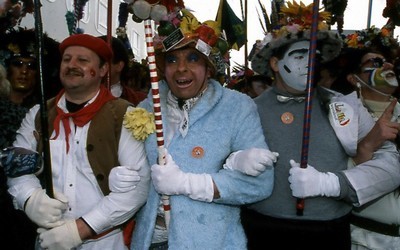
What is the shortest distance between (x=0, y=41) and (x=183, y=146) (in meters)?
2.13

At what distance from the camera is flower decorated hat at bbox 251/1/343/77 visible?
2.81 meters

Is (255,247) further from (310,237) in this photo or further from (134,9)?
(134,9)

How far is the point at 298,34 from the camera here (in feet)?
9.18

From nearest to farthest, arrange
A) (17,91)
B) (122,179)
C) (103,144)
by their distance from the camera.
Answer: (122,179), (103,144), (17,91)

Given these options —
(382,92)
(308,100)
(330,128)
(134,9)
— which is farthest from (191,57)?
(382,92)

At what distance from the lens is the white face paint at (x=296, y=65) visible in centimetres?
278

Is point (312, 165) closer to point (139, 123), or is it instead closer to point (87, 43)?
point (139, 123)

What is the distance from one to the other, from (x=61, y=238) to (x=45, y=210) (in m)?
0.16

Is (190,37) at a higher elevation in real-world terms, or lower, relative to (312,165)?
higher

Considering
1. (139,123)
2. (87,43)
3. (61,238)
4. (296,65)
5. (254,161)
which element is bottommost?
(61,238)

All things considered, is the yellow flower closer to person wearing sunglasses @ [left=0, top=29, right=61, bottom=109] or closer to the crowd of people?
the crowd of people

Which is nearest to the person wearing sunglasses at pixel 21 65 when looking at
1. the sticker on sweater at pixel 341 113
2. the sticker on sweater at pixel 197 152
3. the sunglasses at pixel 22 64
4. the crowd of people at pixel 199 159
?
the sunglasses at pixel 22 64

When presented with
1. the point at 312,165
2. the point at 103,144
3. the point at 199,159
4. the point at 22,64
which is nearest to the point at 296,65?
the point at 312,165

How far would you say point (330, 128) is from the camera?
270cm
